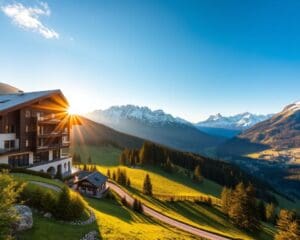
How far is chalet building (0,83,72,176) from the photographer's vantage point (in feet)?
144

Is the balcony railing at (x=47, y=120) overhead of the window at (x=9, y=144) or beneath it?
overhead

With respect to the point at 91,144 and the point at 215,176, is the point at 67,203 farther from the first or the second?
the point at 91,144

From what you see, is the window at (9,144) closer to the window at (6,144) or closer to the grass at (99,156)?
the window at (6,144)

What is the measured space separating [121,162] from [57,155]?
181ft

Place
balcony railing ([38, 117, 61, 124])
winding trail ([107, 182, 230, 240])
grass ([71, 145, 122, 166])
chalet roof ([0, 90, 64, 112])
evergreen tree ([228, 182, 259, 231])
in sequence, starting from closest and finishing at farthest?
1. winding trail ([107, 182, 230, 240])
2. chalet roof ([0, 90, 64, 112])
3. balcony railing ([38, 117, 61, 124])
4. evergreen tree ([228, 182, 259, 231])
5. grass ([71, 145, 122, 166])

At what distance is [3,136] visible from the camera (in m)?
42.5

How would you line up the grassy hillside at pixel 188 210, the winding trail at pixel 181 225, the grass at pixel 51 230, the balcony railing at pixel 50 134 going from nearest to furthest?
the grass at pixel 51 230 → the winding trail at pixel 181 225 → the balcony railing at pixel 50 134 → the grassy hillside at pixel 188 210

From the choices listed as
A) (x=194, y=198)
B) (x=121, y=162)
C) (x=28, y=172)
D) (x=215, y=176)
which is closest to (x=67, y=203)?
(x=28, y=172)

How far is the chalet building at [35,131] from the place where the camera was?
1723 inches

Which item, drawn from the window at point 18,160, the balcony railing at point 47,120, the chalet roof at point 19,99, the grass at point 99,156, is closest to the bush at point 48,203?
the window at point 18,160

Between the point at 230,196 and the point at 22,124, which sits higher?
the point at 22,124

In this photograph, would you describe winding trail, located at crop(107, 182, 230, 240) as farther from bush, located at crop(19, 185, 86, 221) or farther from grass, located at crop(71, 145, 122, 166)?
grass, located at crop(71, 145, 122, 166)

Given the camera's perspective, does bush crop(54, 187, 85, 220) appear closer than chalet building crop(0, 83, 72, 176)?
Yes

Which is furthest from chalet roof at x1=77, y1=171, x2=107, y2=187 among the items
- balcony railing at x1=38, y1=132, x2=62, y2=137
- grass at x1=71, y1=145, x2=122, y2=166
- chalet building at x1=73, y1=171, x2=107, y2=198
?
grass at x1=71, y1=145, x2=122, y2=166
